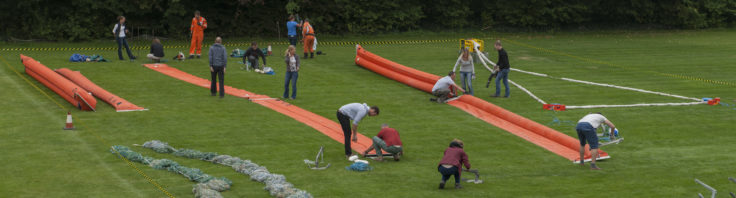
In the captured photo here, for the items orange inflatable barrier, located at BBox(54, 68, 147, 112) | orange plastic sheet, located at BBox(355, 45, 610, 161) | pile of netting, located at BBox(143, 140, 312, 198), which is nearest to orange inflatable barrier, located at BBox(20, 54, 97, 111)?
orange inflatable barrier, located at BBox(54, 68, 147, 112)

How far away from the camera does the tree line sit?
143 feet

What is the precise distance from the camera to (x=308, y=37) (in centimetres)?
3594

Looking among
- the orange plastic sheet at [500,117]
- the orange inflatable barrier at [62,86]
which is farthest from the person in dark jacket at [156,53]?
the orange plastic sheet at [500,117]

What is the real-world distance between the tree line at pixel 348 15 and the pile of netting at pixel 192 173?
23.1 meters

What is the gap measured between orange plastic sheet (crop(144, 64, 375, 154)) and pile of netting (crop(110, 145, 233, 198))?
418cm

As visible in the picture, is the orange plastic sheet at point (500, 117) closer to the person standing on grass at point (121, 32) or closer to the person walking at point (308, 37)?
the person walking at point (308, 37)

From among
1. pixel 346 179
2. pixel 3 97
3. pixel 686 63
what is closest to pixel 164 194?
pixel 346 179

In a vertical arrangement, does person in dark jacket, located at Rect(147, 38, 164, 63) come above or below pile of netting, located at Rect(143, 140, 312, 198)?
above

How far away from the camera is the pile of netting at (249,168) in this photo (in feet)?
52.4

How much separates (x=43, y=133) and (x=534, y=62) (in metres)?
21.4

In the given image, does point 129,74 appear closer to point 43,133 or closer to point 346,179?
point 43,133

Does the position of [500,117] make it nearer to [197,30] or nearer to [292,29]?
[292,29]

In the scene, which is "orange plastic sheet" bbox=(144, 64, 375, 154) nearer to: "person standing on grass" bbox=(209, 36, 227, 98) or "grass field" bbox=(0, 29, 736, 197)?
"grass field" bbox=(0, 29, 736, 197)

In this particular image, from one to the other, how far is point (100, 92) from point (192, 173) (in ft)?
33.4
